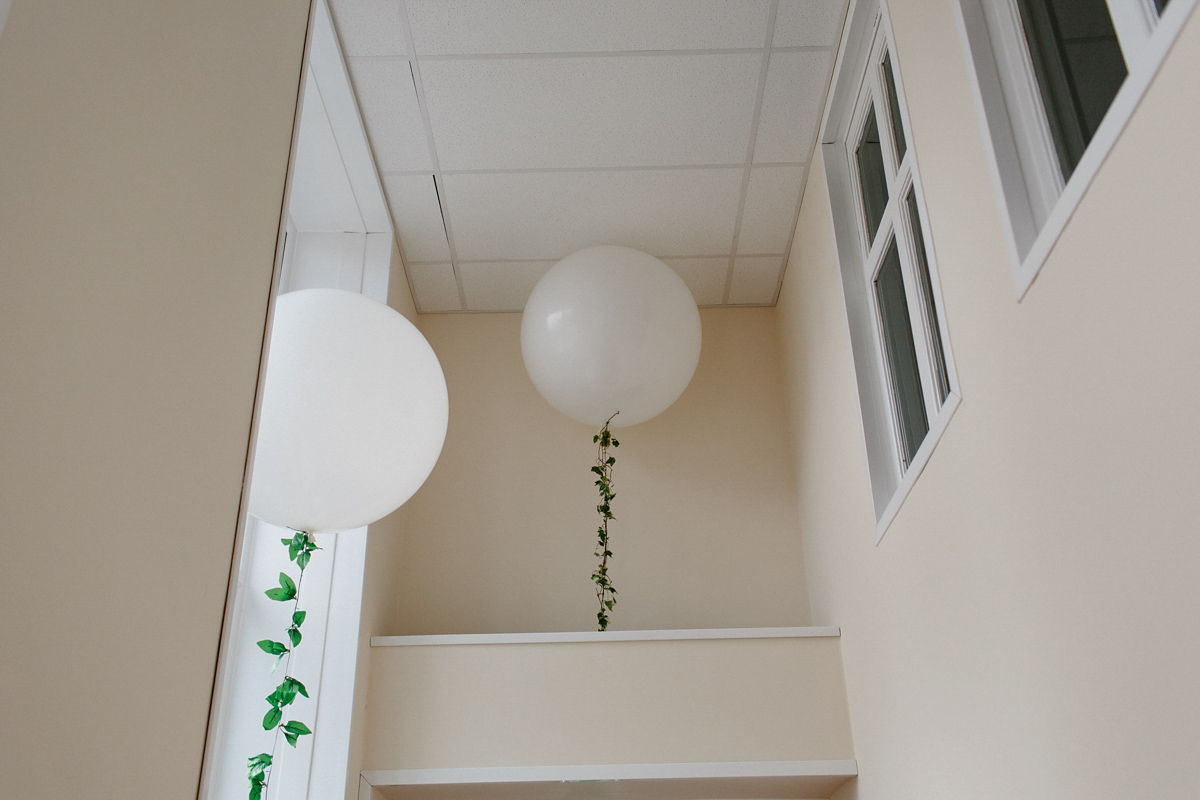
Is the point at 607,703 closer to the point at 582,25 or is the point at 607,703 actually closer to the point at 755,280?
the point at 755,280

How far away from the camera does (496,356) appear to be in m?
3.25

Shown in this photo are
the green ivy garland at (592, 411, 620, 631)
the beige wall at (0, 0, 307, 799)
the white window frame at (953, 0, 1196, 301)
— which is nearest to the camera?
the beige wall at (0, 0, 307, 799)

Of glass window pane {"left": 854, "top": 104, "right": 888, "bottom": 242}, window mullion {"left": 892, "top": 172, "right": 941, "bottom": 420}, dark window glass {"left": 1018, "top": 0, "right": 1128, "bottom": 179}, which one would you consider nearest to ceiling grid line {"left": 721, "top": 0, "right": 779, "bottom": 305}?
glass window pane {"left": 854, "top": 104, "right": 888, "bottom": 242}

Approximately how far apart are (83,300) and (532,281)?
222 cm

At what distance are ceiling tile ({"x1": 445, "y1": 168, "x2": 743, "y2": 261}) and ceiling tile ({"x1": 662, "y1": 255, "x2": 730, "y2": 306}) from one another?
48 millimetres

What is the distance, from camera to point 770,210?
114 inches

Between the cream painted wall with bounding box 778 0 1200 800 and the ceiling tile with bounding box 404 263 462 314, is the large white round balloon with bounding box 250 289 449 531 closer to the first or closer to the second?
the cream painted wall with bounding box 778 0 1200 800

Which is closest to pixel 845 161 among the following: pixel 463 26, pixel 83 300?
pixel 463 26

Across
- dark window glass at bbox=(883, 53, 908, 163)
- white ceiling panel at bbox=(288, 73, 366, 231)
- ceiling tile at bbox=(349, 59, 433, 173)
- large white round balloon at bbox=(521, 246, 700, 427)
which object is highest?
ceiling tile at bbox=(349, 59, 433, 173)

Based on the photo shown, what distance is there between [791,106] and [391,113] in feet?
3.37

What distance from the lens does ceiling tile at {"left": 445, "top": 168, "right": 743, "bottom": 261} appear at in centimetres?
277

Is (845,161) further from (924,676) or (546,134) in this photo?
(924,676)

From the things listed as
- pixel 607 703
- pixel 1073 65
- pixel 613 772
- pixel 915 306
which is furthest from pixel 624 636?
pixel 1073 65

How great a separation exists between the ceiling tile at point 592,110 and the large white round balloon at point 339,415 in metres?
0.92
